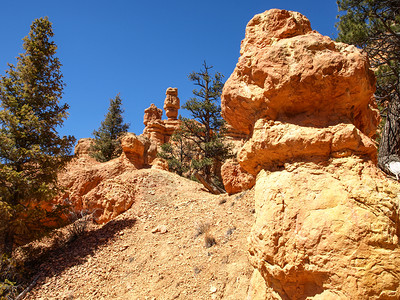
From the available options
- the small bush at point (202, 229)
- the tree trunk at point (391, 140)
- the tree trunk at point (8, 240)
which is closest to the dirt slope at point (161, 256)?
the small bush at point (202, 229)

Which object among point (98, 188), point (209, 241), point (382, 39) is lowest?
point (209, 241)

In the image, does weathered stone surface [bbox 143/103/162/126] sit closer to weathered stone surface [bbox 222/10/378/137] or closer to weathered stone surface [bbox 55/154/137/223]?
weathered stone surface [bbox 55/154/137/223]

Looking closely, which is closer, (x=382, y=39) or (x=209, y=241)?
(x=209, y=241)

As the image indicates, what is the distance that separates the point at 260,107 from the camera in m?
4.05

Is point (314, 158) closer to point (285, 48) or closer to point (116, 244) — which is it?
point (285, 48)

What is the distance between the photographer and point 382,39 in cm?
851

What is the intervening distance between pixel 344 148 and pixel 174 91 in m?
41.7

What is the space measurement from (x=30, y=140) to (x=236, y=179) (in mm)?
7344

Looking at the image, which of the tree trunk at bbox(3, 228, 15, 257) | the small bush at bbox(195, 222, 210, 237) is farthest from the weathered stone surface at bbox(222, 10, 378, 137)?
the tree trunk at bbox(3, 228, 15, 257)

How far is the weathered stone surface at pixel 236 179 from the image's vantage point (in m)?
9.30

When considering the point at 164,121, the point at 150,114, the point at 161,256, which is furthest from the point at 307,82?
the point at 150,114

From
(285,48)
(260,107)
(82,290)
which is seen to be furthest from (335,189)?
(82,290)

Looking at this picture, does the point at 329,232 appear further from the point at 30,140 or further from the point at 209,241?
the point at 30,140

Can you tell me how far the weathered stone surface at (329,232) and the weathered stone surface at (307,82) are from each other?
2.82 feet
